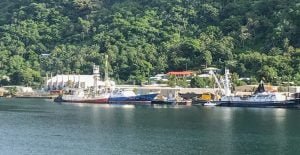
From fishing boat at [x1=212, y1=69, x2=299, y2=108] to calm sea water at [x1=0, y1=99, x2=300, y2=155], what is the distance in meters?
9.09

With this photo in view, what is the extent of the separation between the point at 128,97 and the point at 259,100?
54.9 feet

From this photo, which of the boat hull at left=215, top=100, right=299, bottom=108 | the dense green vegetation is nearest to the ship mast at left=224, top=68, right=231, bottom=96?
the boat hull at left=215, top=100, right=299, bottom=108

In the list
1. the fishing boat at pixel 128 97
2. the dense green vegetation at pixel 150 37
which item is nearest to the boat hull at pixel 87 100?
the fishing boat at pixel 128 97

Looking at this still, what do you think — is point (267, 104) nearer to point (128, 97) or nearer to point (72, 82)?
point (128, 97)

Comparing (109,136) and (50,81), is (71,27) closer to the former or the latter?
(50,81)

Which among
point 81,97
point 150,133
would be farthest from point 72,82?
point 150,133

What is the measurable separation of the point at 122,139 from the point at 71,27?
3028 inches

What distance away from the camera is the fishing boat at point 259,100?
69500 mm

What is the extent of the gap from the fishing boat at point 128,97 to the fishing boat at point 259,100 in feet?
28.7

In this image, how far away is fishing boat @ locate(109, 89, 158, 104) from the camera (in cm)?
7894

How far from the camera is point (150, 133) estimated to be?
43844 mm

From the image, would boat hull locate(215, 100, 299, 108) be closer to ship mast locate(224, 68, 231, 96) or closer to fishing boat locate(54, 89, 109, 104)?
ship mast locate(224, 68, 231, 96)

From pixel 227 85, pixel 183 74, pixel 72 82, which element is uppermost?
pixel 183 74

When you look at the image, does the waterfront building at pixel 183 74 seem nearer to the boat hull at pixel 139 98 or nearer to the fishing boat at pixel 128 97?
the fishing boat at pixel 128 97
